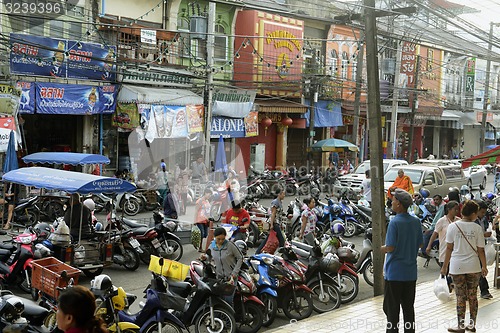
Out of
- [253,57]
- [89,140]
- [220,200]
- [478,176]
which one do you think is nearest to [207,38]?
[253,57]

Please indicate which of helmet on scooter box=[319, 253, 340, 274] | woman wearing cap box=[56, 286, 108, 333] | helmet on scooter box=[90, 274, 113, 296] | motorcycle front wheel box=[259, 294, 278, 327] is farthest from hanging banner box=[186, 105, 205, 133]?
woman wearing cap box=[56, 286, 108, 333]

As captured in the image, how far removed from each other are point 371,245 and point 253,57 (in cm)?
2022

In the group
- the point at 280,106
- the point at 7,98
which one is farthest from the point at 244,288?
the point at 280,106

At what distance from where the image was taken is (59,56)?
22250 mm

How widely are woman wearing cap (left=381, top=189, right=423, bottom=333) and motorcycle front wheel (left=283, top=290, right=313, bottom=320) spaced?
2969 millimetres

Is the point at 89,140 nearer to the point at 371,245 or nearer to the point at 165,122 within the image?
the point at 165,122

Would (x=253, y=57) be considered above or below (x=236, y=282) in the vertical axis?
above

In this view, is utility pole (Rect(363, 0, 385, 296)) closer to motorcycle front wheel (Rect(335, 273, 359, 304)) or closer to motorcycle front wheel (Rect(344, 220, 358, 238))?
motorcycle front wheel (Rect(335, 273, 359, 304))

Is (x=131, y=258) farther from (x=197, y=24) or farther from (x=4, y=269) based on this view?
(x=197, y=24)

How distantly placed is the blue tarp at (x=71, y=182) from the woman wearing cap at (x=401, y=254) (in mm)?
6222

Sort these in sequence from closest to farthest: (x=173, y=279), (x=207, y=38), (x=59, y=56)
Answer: (x=173, y=279) < (x=59, y=56) < (x=207, y=38)

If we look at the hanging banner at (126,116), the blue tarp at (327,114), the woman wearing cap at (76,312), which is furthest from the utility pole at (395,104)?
the woman wearing cap at (76,312)

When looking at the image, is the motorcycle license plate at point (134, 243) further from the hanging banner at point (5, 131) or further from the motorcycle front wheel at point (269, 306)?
the hanging banner at point (5, 131)

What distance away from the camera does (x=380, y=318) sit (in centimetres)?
934
